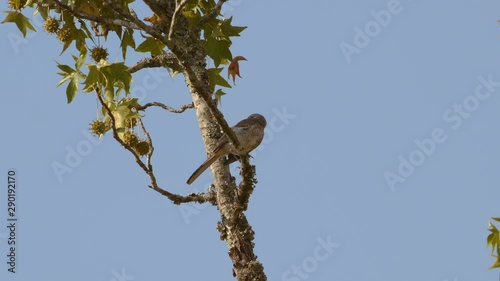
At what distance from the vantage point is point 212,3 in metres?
6.25

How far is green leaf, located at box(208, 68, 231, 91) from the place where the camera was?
6015mm

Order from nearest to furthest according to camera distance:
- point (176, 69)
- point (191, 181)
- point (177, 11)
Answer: point (177, 11)
point (176, 69)
point (191, 181)

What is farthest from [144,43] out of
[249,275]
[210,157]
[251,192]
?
[249,275]

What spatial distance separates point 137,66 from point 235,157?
1.08 metres

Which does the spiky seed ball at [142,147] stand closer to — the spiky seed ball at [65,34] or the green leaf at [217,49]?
the green leaf at [217,49]

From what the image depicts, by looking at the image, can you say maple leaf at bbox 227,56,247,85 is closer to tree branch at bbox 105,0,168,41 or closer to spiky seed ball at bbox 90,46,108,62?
spiky seed ball at bbox 90,46,108,62

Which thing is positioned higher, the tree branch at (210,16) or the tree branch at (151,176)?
the tree branch at (210,16)

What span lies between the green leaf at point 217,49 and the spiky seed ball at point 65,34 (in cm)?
101

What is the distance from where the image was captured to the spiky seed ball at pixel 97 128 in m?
5.67

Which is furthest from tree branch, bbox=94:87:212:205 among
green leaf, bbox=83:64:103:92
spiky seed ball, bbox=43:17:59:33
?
spiky seed ball, bbox=43:17:59:33

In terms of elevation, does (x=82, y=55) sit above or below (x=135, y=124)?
above

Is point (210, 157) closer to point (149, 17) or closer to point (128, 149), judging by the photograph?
point (128, 149)

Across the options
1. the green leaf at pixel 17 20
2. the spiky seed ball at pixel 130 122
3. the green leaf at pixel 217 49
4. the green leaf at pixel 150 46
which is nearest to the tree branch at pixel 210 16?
the green leaf at pixel 217 49

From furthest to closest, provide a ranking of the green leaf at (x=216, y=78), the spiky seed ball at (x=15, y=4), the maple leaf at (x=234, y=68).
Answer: the maple leaf at (x=234, y=68) → the green leaf at (x=216, y=78) → the spiky seed ball at (x=15, y=4)
